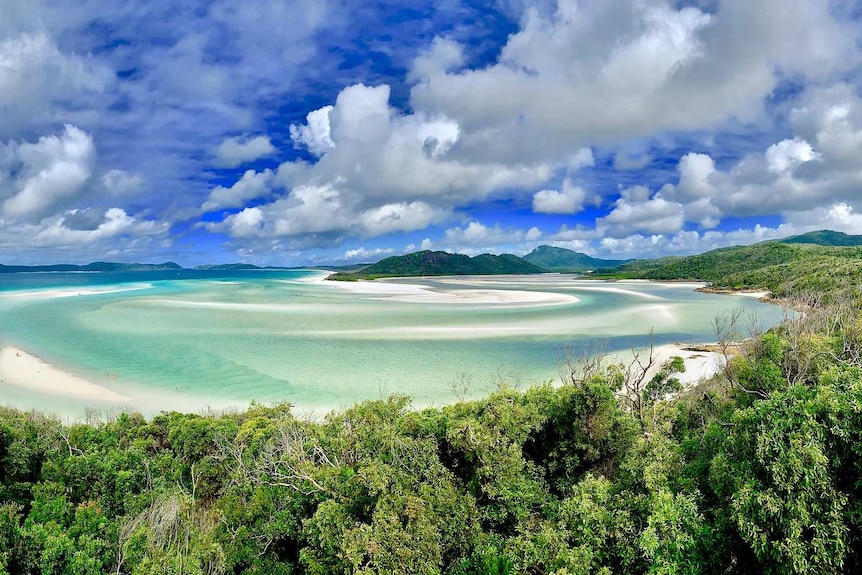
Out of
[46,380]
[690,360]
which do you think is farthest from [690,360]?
[46,380]

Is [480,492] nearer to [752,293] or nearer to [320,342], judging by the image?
[320,342]

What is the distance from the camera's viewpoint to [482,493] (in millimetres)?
10000

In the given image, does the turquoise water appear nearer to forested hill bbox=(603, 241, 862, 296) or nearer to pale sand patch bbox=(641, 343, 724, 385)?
pale sand patch bbox=(641, 343, 724, 385)

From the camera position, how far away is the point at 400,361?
3306 cm

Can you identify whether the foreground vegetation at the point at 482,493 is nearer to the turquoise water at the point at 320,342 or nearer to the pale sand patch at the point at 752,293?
the turquoise water at the point at 320,342

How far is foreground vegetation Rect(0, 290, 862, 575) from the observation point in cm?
662

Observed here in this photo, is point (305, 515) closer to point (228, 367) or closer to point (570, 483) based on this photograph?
point (570, 483)

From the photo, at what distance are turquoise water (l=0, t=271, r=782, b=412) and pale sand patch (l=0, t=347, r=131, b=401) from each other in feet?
2.89

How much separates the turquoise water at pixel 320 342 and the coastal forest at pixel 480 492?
1174 cm

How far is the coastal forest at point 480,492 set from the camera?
6.63m

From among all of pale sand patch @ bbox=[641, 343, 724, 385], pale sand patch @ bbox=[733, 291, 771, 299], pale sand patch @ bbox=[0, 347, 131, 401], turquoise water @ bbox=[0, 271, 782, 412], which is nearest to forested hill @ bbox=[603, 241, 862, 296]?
pale sand patch @ bbox=[733, 291, 771, 299]

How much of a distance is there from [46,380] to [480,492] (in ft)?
102

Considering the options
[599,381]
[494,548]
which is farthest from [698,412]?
[494,548]

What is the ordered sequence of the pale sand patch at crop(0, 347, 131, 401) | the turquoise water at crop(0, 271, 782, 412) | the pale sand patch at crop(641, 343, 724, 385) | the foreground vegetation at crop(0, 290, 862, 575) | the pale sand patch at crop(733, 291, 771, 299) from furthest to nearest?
1. the pale sand patch at crop(733, 291, 771, 299)
2. the pale sand patch at crop(641, 343, 724, 385)
3. the turquoise water at crop(0, 271, 782, 412)
4. the pale sand patch at crop(0, 347, 131, 401)
5. the foreground vegetation at crop(0, 290, 862, 575)
